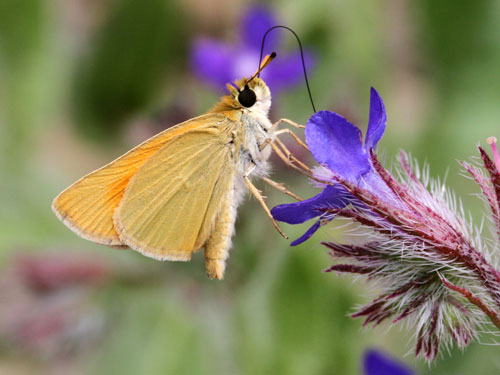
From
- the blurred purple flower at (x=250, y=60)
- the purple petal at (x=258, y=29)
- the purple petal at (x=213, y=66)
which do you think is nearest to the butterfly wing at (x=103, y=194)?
the blurred purple flower at (x=250, y=60)

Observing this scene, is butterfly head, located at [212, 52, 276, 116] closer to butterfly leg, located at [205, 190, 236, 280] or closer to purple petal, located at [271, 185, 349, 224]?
butterfly leg, located at [205, 190, 236, 280]

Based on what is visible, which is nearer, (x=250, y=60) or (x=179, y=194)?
(x=179, y=194)

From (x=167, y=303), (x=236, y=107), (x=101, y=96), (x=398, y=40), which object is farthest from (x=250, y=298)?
(x=398, y=40)

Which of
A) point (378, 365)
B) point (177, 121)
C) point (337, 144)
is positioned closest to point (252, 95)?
point (337, 144)

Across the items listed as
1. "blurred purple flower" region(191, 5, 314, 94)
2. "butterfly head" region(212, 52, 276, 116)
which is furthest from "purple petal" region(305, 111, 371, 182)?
"blurred purple flower" region(191, 5, 314, 94)

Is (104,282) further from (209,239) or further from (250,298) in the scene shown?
(209,239)

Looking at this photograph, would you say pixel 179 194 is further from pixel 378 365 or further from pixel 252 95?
pixel 378 365
